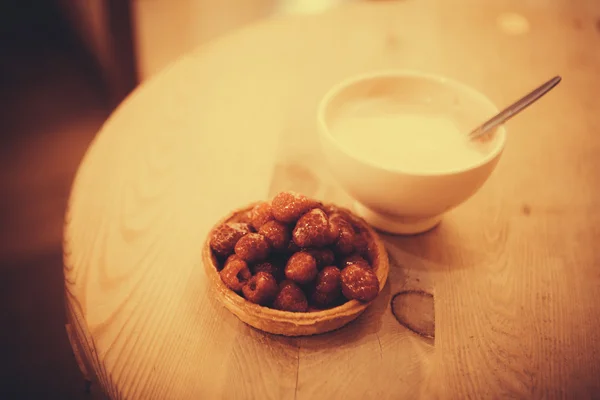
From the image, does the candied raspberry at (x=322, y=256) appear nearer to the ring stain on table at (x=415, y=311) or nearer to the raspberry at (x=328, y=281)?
the raspberry at (x=328, y=281)

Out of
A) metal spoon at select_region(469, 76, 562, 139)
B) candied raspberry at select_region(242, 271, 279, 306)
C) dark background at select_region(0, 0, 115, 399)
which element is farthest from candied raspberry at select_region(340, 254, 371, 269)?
dark background at select_region(0, 0, 115, 399)

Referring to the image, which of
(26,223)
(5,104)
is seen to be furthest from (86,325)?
(5,104)

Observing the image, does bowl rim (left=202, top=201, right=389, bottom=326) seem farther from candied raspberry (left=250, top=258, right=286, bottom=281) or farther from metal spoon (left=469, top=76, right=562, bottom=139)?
metal spoon (left=469, top=76, right=562, bottom=139)

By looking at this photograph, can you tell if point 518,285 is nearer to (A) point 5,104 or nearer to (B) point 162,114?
(B) point 162,114

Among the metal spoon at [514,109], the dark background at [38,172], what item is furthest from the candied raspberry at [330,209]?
the dark background at [38,172]

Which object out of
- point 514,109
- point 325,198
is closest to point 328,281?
point 325,198

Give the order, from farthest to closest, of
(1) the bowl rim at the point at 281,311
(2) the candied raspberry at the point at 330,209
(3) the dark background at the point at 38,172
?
(3) the dark background at the point at 38,172 < (2) the candied raspberry at the point at 330,209 < (1) the bowl rim at the point at 281,311

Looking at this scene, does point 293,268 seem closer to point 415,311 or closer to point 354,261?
point 354,261
